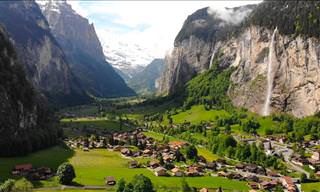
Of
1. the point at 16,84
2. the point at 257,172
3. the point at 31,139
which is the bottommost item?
the point at 257,172

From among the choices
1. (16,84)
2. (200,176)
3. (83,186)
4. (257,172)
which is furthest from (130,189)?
(16,84)

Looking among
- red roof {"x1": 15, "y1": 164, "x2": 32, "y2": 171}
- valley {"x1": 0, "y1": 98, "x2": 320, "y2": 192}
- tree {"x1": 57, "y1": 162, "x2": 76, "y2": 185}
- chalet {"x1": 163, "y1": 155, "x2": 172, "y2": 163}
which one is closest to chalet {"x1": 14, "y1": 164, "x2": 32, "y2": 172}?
red roof {"x1": 15, "y1": 164, "x2": 32, "y2": 171}

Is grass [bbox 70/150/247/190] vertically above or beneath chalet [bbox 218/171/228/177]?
above

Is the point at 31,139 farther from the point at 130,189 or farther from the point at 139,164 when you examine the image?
the point at 130,189

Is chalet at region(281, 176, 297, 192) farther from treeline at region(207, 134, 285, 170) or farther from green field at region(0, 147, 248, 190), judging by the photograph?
treeline at region(207, 134, 285, 170)

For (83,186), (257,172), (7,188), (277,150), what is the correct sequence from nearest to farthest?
(7,188) < (83,186) < (257,172) < (277,150)

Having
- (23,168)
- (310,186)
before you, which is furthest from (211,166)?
(23,168)

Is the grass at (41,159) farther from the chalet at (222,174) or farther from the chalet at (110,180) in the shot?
the chalet at (222,174)
